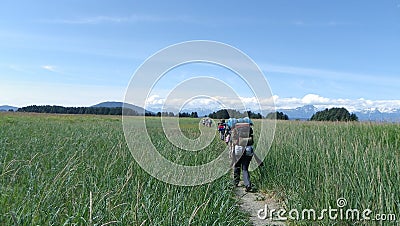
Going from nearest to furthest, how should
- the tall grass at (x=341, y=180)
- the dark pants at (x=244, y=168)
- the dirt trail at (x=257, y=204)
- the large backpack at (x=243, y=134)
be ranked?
the tall grass at (x=341, y=180)
the dirt trail at (x=257, y=204)
the dark pants at (x=244, y=168)
the large backpack at (x=243, y=134)


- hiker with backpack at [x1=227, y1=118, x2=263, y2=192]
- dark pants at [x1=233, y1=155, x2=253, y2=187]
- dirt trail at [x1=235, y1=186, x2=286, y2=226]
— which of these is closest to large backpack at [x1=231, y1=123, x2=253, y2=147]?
hiker with backpack at [x1=227, y1=118, x2=263, y2=192]

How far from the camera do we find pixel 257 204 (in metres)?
5.61

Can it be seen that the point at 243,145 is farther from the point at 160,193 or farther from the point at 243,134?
the point at 160,193

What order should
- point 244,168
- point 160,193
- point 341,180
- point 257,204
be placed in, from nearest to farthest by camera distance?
point 341,180 < point 160,193 < point 257,204 < point 244,168

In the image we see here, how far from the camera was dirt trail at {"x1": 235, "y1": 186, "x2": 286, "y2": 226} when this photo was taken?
14.9ft

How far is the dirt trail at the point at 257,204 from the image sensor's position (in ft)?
14.9

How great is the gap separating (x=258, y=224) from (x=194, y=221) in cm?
139

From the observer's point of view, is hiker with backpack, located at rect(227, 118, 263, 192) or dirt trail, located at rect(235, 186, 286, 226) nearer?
dirt trail, located at rect(235, 186, 286, 226)

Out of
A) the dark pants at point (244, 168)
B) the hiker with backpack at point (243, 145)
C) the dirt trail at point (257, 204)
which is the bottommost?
the dirt trail at point (257, 204)

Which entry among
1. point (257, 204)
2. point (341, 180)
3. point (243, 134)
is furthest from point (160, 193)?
point (243, 134)

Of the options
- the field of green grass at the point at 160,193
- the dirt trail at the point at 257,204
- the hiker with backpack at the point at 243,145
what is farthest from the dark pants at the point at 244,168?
the field of green grass at the point at 160,193

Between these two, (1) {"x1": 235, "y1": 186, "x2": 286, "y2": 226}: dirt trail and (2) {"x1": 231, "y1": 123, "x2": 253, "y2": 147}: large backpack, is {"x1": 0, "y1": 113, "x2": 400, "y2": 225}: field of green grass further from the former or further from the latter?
(2) {"x1": 231, "y1": 123, "x2": 253, "y2": 147}: large backpack

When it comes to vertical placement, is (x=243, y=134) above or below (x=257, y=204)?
above

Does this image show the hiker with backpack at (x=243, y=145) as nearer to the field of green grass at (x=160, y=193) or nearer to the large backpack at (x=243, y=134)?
the large backpack at (x=243, y=134)
